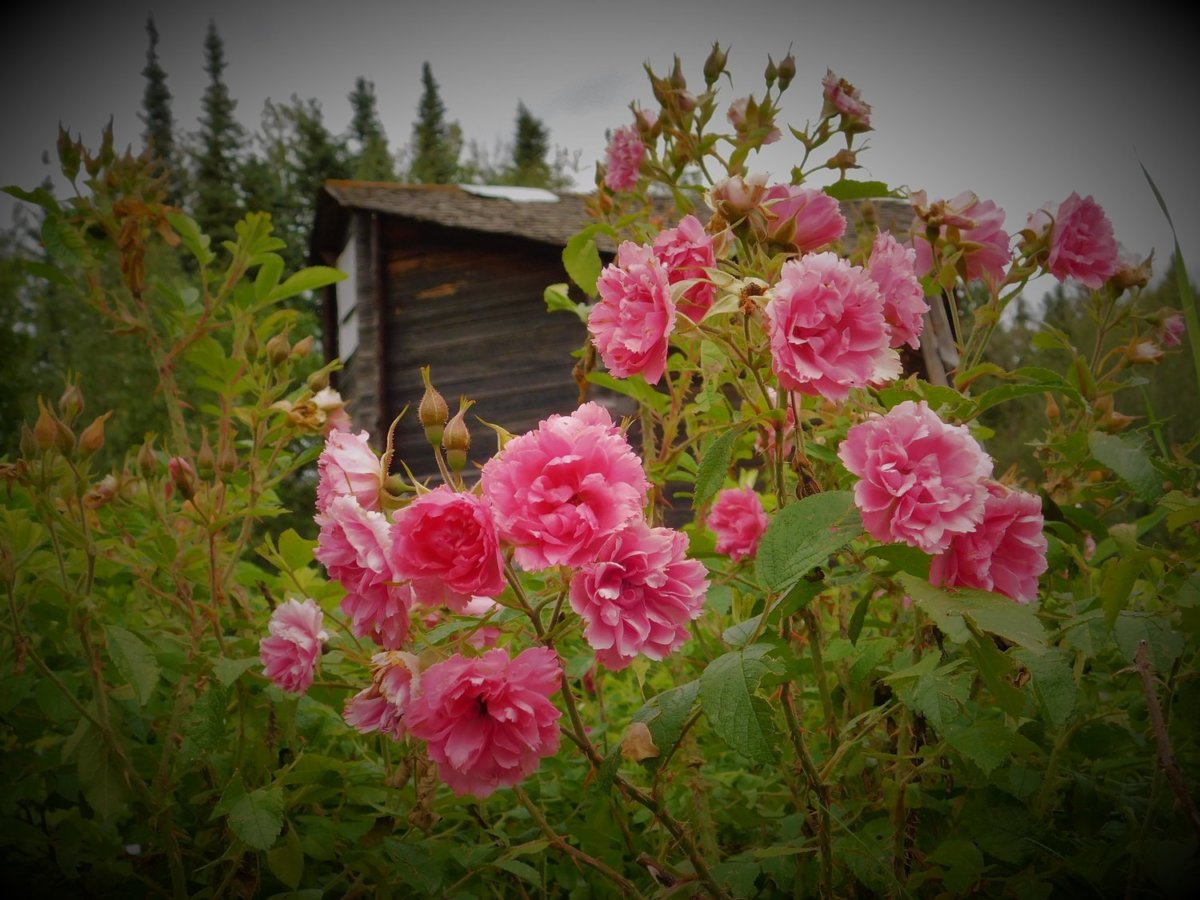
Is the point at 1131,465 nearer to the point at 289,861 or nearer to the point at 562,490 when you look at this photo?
the point at 562,490

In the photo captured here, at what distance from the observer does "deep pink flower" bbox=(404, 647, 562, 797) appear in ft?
2.01

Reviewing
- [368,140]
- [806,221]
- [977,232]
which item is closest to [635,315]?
[806,221]

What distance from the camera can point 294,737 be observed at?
0.92 m

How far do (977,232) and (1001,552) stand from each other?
374 millimetres

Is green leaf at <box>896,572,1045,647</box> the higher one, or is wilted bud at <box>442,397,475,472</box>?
wilted bud at <box>442,397,475,472</box>

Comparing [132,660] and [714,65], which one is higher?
[714,65]

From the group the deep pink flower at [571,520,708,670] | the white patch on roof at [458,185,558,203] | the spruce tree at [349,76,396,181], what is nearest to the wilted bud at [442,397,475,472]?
the deep pink flower at [571,520,708,670]

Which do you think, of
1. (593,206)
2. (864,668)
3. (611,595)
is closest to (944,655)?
(864,668)

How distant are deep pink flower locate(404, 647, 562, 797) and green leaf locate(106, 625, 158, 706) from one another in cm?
28

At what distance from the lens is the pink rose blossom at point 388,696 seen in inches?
25.1

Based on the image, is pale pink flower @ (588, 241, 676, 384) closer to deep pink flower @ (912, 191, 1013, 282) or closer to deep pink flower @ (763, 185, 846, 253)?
deep pink flower @ (763, 185, 846, 253)

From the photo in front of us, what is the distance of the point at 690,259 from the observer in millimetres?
742

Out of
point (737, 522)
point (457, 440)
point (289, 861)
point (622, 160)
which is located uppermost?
point (622, 160)

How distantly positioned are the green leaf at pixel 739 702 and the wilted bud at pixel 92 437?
644 mm
